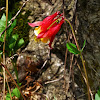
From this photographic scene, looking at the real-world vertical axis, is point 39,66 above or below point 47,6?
below

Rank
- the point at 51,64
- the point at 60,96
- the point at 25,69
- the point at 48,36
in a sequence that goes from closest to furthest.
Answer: the point at 48,36 → the point at 60,96 → the point at 51,64 → the point at 25,69

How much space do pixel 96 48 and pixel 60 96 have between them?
0.74m

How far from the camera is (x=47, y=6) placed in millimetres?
1937

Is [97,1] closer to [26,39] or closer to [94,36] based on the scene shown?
[94,36]

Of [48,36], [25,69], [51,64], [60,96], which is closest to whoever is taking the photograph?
[48,36]

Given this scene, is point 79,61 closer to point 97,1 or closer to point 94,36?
point 94,36

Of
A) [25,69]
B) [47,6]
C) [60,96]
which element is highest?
[47,6]

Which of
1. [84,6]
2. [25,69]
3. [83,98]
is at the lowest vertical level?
[83,98]

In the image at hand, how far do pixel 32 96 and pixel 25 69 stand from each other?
1.26ft

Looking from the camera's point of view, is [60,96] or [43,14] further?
[43,14]

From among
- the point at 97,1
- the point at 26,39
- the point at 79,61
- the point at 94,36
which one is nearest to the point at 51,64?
the point at 79,61

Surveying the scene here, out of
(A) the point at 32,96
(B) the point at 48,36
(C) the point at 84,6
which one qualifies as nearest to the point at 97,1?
(C) the point at 84,6

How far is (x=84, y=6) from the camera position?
5.74 ft

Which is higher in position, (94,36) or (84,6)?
(84,6)
